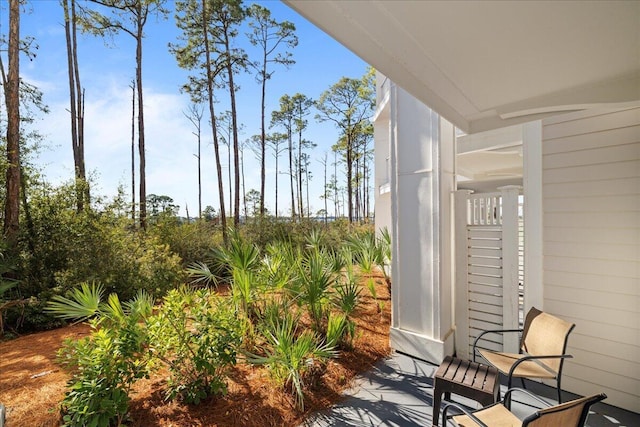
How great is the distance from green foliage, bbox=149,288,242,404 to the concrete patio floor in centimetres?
105

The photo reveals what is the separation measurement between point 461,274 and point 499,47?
3207 mm

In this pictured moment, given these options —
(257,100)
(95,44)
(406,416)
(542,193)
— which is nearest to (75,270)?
(406,416)

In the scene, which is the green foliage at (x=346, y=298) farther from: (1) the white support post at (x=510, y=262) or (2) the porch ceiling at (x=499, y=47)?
(2) the porch ceiling at (x=499, y=47)

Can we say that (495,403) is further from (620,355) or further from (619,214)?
(619,214)

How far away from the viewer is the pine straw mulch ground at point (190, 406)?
261 centimetres

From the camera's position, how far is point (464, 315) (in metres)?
4.02

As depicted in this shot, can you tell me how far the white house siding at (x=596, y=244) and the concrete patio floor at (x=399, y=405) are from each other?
262 millimetres

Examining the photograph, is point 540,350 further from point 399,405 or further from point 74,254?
point 74,254

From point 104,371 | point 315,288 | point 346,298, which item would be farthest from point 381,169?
point 104,371

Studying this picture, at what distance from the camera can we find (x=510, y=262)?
12.0 ft

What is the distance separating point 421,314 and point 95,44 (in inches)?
549

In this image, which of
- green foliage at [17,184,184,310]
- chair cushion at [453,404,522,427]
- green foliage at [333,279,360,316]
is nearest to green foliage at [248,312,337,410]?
green foliage at [333,279,360,316]

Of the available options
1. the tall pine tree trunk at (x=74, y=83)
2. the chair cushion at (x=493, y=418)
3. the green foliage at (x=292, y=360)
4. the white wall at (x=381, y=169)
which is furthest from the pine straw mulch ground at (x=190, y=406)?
the tall pine tree trunk at (x=74, y=83)

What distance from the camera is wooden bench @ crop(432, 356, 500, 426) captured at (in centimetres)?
238
